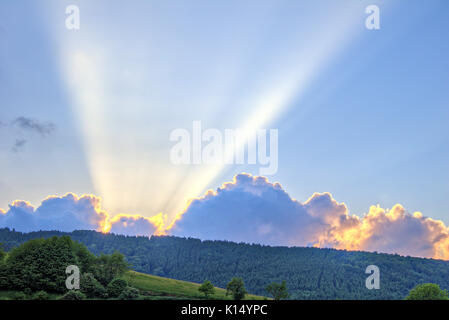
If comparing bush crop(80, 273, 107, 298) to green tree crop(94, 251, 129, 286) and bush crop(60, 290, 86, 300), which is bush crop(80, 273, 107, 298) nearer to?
bush crop(60, 290, 86, 300)

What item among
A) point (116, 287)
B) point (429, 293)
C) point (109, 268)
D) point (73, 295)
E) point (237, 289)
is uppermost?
point (109, 268)

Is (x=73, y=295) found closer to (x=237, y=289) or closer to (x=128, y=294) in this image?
(x=128, y=294)

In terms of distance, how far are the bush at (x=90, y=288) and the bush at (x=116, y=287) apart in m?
2.88

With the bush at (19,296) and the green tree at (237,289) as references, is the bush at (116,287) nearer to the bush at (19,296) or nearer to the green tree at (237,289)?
the bush at (19,296)

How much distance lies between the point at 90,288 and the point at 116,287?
980cm

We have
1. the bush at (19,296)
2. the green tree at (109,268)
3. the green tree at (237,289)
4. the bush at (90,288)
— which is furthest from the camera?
the green tree at (237,289)

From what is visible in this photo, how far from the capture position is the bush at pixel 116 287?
145 m

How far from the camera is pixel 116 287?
481 ft

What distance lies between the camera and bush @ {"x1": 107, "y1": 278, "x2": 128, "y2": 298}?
475 feet

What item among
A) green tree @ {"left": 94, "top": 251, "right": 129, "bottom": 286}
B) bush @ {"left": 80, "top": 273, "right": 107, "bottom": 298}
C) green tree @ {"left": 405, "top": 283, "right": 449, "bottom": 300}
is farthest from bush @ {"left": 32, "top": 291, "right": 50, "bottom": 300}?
green tree @ {"left": 405, "top": 283, "right": 449, "bottom": 300}

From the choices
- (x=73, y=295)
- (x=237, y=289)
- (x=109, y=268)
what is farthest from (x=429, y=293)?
(x=73, y=295)

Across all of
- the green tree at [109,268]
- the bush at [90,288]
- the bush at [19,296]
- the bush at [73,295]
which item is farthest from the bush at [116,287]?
the bush at [19,296]
